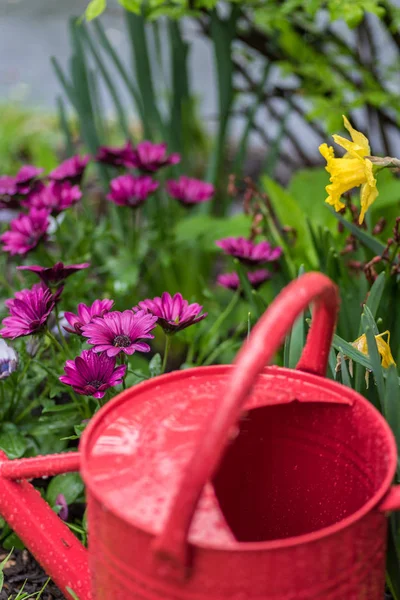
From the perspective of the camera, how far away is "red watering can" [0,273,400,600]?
0.64 meters

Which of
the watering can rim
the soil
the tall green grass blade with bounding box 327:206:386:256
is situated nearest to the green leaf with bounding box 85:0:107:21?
the tall green grass blade with bounding box 327:206:386:256

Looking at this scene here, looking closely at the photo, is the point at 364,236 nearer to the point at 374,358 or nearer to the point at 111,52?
the point at 374,358

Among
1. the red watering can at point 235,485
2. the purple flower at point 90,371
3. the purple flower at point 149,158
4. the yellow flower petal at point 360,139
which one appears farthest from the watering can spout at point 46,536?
the purple flower at point 149,158

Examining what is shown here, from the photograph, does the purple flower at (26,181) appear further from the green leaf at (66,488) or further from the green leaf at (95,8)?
the green leaf at (66,488)

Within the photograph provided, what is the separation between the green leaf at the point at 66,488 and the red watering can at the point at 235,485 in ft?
1.03

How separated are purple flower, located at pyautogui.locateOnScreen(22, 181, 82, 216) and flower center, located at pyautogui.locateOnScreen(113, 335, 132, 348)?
53cm

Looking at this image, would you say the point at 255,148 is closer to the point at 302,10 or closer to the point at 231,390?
the point at 302,10

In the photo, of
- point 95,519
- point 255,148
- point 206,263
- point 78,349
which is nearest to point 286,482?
point 95,519

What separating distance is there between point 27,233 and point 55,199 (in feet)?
0.34

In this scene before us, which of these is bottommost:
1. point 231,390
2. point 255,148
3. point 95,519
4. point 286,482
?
point 255,148

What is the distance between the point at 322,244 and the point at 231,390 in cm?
87

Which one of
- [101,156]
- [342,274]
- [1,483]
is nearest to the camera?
[1,483]

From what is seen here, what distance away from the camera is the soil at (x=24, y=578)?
113 cm

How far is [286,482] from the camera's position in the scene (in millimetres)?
937
